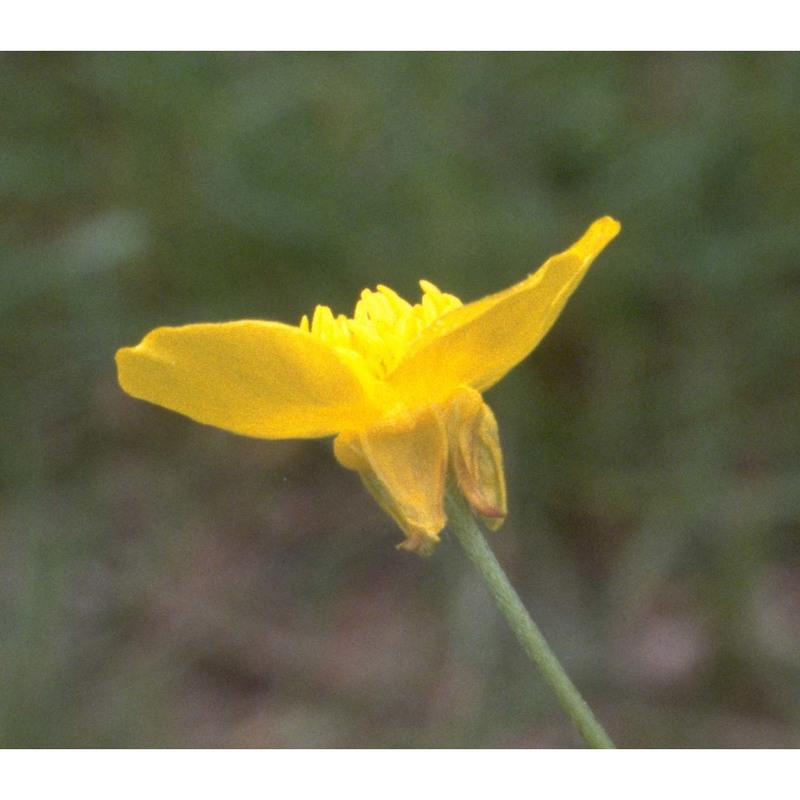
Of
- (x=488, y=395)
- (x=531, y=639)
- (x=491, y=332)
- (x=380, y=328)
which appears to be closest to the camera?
(x=531, y=639)

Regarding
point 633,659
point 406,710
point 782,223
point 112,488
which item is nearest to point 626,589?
point 633,659

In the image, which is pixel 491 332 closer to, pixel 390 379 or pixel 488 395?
pixel 390 379

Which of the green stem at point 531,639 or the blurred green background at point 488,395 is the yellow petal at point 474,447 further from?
the blurred green background at point 488,395

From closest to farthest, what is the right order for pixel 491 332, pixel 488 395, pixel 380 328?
pixel 491 332
pixel 380 328
pixel 488 395

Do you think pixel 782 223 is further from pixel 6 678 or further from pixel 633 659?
pixel 6 678

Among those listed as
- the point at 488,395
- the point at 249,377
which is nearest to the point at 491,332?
the point at 249,377

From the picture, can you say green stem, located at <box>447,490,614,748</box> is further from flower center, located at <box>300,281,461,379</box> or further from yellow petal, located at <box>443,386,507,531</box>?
flower center, located at <box>300,281,461,379</box>

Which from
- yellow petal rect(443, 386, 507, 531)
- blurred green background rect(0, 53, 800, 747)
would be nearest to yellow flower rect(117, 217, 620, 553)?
yellow petal rect(443, 386, 507, 531)
